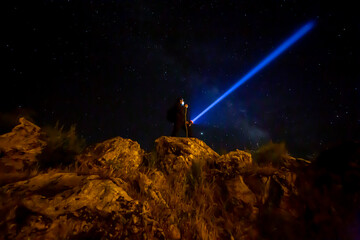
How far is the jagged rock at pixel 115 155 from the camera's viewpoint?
4250 millimetres

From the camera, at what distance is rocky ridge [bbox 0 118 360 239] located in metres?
2.13

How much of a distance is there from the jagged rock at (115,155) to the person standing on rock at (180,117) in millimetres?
2550

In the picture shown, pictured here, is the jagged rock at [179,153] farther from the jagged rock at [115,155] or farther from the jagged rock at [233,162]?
the jagged rock at [115,155]

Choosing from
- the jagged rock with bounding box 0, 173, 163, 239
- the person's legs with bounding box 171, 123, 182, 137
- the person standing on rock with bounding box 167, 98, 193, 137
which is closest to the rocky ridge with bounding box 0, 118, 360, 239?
the jagged rock with bounding box 0, 173, 163, 239

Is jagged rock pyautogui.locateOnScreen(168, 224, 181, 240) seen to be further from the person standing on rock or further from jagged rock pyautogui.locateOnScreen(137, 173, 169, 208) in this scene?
the person standing on rock

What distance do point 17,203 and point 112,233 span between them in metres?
1.26

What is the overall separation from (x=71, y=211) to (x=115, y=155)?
2665 mm

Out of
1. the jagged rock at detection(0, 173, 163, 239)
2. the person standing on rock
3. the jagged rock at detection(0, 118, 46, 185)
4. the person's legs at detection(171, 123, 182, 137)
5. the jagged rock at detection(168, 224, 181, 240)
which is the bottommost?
the jagged rock at detection(168, 224, 181, 240)

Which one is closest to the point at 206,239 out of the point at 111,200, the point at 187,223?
the point at 187,223

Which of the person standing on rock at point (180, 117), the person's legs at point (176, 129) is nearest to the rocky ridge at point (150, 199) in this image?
the person's legs at point (176, 129)

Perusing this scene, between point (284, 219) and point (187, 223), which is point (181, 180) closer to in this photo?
point (187, 223)

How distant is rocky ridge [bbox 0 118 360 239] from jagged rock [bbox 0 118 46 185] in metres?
0.02

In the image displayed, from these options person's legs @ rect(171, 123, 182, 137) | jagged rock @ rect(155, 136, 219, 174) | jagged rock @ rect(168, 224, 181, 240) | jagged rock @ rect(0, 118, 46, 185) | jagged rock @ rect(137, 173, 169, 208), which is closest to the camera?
jagged rock @ rect(168, 224, 181, 240)

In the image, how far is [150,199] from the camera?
120 inches
